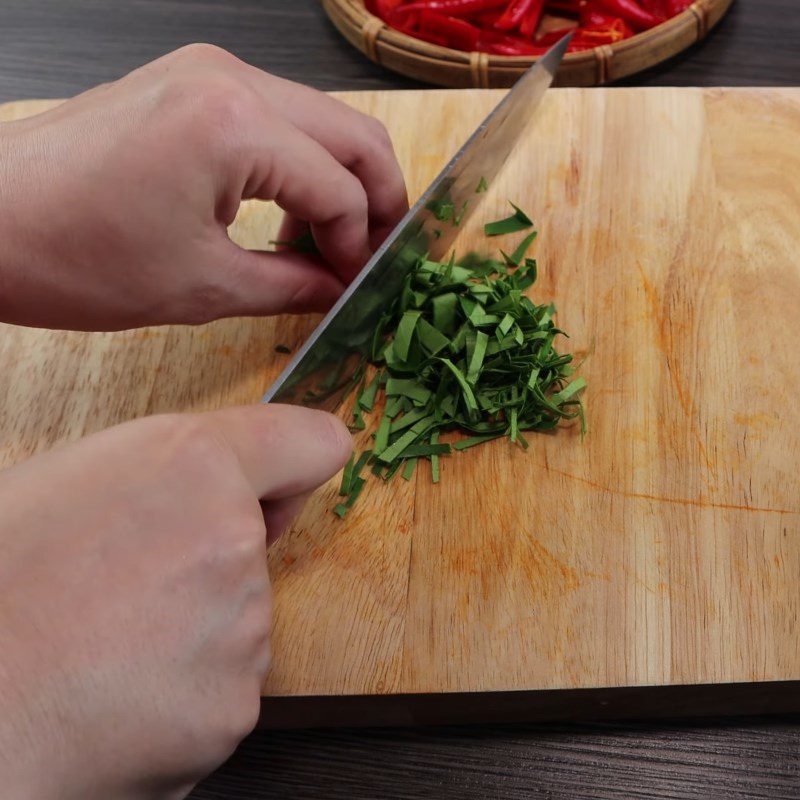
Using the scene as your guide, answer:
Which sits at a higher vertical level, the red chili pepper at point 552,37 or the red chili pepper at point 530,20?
the red chili pepper at point 530,20

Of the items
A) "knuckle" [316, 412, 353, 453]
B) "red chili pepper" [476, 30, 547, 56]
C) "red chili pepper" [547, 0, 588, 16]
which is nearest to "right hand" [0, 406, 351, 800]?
"knuckle" [316, 412, 353, 453]

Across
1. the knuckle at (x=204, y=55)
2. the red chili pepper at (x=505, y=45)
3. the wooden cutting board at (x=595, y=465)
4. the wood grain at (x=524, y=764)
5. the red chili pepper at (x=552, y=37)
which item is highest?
the knuckle at (x=204, y=55)

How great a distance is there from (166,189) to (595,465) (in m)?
0.68

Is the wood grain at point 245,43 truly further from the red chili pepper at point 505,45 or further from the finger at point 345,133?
the finger at point 345,133

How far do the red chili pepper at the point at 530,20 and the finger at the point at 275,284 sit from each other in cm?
98

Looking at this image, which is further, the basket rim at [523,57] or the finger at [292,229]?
the basket rim at [523,57]

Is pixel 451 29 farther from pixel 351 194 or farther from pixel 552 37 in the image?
pixel 351 194

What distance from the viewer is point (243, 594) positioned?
90 cm

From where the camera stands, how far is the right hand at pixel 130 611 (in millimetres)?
772

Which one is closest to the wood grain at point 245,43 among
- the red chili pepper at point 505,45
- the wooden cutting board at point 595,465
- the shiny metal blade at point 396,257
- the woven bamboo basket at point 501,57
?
the woven bamboo basket at point 501,57

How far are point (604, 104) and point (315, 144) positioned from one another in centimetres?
64

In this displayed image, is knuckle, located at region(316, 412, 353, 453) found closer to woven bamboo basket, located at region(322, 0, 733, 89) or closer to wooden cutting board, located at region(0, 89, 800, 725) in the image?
wooden cutting board, located at region(0, 89, 800, 725)

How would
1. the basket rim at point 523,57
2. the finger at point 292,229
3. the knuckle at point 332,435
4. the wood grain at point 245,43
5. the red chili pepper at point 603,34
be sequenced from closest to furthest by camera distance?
the knuckle at point 332,435 < the finger at point 292,229 < the basket rim at point 523,57 < the red chili pepper at point 603,34 < the wood grain at point 245,43

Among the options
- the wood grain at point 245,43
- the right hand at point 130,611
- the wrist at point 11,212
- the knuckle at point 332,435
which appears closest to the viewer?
the right hand at point 130,611
